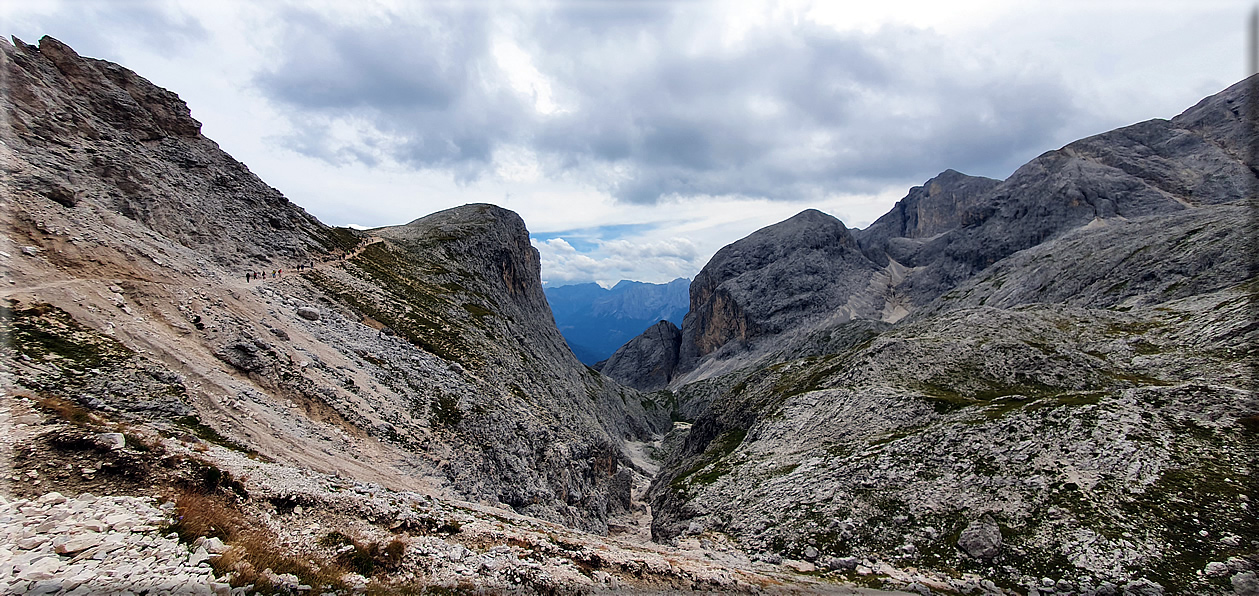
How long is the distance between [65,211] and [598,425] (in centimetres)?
6940

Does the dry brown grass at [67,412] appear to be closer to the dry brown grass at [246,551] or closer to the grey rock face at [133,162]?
the dry brown grass at [246,551]

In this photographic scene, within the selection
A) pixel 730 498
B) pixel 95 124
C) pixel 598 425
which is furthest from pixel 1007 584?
pixel 95 124

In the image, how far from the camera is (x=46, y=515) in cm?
1183

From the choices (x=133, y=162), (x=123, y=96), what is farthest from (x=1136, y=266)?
(x=123, y=96)

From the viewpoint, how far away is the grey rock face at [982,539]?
24.0m

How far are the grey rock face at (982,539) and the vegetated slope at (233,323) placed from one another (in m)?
29.9

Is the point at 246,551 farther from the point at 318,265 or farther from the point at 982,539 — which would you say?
the point at 318,265

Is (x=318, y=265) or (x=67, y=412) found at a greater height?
(x=318, y=265)

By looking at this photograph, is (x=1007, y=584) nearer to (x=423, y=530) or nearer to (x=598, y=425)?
(x=423, y=530)

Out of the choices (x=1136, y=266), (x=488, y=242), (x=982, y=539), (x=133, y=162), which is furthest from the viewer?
(x=488, y=242)

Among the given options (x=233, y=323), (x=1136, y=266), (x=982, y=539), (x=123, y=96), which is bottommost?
(x=982, y=539)

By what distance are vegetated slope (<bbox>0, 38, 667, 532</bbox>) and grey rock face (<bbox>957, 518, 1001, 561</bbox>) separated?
29.9m

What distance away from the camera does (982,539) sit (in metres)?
24.5

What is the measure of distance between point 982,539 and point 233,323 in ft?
156
